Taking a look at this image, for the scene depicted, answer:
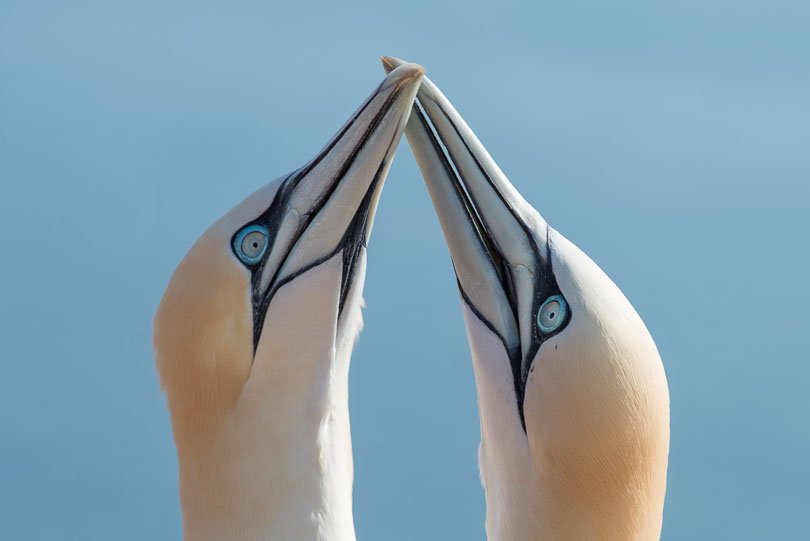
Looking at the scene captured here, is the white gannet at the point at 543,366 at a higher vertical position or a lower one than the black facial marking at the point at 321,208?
lower

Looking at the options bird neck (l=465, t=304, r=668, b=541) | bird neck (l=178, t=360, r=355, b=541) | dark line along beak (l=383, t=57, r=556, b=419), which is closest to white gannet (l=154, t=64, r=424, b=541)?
bird neck (l=178, t=360, r=355, b=541)

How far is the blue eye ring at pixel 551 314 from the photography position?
741 cm

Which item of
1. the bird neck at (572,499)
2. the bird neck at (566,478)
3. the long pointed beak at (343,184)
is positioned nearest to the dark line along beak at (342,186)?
the long pointed beak at (343,184)

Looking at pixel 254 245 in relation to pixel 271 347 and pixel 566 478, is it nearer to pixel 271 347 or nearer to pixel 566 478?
pixel 271 347

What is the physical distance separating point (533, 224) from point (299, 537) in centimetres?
193

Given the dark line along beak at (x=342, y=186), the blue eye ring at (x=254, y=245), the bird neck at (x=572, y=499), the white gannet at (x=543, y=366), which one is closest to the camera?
the white gannet at (x=543, y=366)

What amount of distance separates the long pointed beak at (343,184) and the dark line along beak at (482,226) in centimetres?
26

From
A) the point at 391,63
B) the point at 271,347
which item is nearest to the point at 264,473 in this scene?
the point at 271,347

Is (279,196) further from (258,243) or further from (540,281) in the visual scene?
(540,281)

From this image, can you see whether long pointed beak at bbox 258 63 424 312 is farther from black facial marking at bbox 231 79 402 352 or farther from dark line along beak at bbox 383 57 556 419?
dark line along beak at bbox 383 57 556 419

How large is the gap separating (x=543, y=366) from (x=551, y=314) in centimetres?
27

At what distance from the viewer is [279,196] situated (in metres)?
7.86

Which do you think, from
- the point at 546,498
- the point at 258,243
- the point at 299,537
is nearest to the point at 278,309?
the point at 258,243

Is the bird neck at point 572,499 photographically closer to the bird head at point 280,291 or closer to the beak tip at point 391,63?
the bird head at point 280,291
